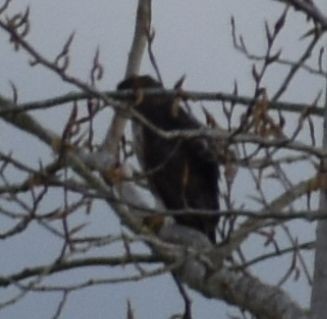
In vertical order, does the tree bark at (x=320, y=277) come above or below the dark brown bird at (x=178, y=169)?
below

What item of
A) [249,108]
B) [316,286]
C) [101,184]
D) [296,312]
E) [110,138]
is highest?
[110,138]

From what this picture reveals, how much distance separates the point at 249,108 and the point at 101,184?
3.97 feet

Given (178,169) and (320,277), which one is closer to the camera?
(320,277)

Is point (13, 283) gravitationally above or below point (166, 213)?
above

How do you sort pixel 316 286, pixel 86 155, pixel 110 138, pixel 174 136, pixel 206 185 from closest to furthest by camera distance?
pixel 316 286 → pixel 174 136 → pixel 86 155 → pixel 110 138 → pixel 206 185

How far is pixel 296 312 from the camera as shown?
18.5 ft

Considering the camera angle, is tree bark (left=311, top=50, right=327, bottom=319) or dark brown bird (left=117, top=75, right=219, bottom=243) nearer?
tree bark (left=311, top=50, right=327, bottom=319)

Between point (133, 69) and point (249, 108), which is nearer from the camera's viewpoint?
point (249, 108)

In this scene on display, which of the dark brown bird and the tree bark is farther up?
the dark brown bird

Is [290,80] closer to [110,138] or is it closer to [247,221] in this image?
[247,221]

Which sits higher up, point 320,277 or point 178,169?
point 178,169

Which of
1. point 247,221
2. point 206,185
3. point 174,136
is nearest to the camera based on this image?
point 174,136

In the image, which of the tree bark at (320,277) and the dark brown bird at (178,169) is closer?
the tree bark at (320,277)

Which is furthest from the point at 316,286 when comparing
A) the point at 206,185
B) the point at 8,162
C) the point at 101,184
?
the point at 206,185
